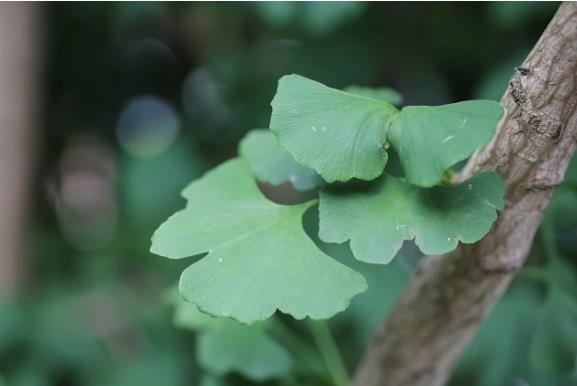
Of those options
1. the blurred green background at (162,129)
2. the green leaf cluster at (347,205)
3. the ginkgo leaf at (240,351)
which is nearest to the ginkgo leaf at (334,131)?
the green leaf cluster at (347,205)

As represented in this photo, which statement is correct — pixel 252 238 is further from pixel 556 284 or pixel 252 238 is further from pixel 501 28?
pixel 501 28

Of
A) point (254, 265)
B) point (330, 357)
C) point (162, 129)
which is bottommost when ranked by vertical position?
point (162, 129)

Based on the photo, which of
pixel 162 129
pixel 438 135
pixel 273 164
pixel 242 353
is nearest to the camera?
pixel 438 135

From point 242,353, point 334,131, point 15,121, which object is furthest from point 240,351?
point 15,121

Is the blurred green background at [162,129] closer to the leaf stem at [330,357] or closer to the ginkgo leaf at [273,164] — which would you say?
the leaf stem at [330,357]

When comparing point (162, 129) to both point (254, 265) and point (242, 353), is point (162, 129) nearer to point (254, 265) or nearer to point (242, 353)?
point (242, 353)

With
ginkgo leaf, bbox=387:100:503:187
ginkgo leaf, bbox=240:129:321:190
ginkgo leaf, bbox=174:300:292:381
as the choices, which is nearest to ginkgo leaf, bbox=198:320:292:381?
ginkgo leaf, bbox=174:300:292:381
